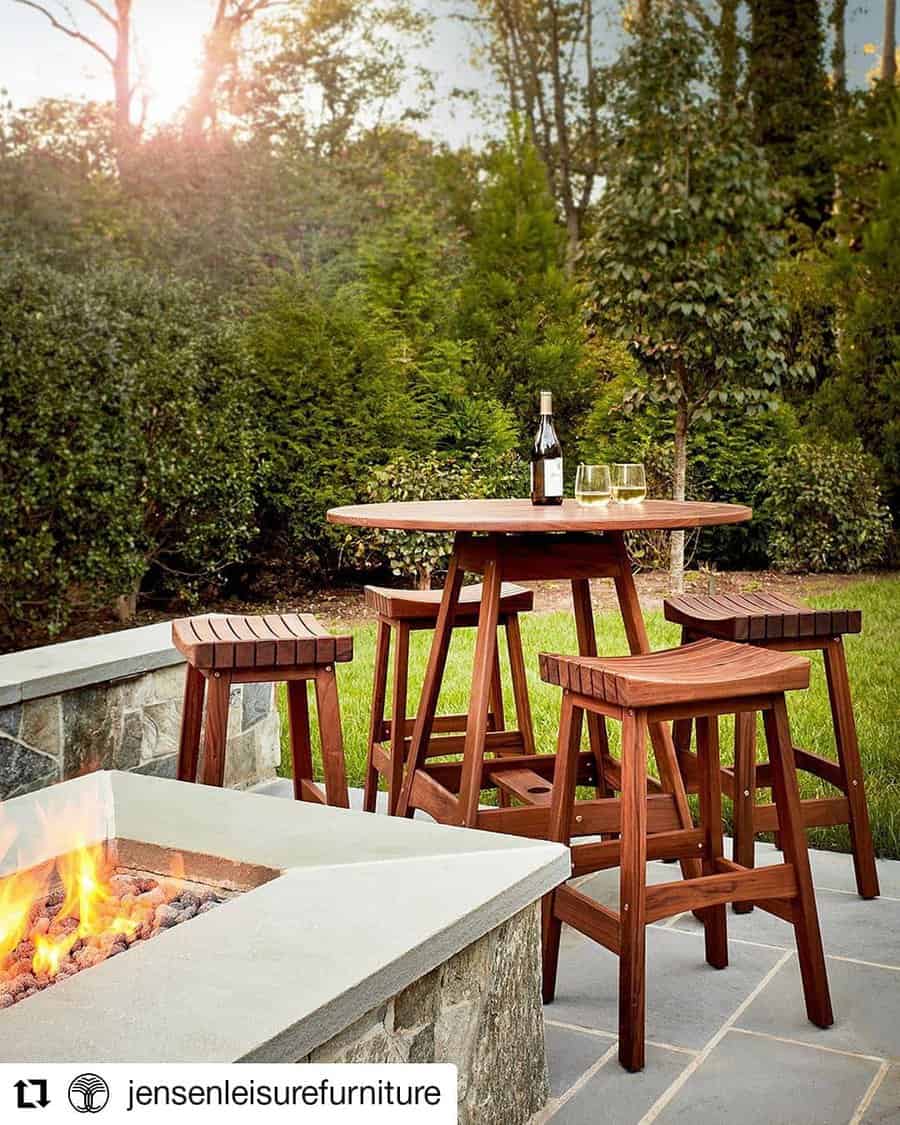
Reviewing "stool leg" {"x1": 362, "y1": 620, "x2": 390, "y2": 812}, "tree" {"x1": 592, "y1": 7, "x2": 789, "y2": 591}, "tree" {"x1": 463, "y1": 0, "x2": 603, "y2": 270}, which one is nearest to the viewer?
"stool leg" {"x1": 362, "y1": 620, "x2": 390, "y2": 812}

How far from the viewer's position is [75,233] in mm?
11727

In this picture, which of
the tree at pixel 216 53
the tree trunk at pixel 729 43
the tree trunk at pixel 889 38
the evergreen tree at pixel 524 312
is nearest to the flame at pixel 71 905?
the evergreen tree at pixel 524 312

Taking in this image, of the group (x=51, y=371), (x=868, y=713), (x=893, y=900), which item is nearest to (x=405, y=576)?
(x=51, y=371)

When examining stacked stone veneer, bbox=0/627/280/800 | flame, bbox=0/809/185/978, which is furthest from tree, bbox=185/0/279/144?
flame, bbox=0/809/185/978

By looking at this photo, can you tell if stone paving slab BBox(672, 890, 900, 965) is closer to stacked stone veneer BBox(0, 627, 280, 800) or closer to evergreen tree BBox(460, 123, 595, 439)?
stacked stone veneer BBox(0, 627, 280, 800)

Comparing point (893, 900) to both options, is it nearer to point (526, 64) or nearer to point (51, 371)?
point (51, 371)

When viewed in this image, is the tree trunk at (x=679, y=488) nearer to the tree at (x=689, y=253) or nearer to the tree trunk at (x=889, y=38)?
the tree at (x=689, y=253)

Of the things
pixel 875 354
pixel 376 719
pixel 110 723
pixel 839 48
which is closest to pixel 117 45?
pixel 839 48

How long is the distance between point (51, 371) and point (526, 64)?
397 inches

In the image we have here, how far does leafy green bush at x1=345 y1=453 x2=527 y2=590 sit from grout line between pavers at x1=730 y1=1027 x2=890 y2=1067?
525cm

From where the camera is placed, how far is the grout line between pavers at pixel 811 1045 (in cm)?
212

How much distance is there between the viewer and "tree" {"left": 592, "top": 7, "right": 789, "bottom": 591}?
22.7 ft

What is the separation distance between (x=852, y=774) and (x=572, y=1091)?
1.22 meters

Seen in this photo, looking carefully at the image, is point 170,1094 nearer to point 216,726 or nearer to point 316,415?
Answer: point 216,726
